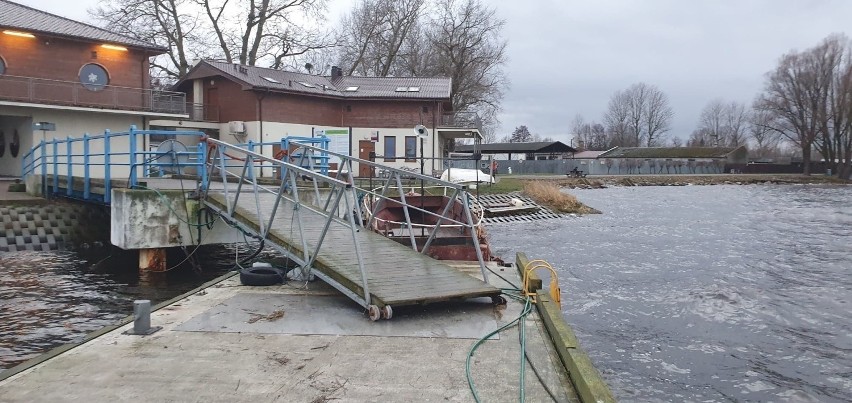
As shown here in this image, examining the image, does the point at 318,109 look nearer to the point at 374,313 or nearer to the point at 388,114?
the point at 388,114

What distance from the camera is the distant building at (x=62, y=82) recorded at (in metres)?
24.6

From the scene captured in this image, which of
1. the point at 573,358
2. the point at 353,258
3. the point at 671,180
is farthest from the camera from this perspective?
the point at 671,180

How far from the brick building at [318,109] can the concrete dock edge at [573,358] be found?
24.3 metres

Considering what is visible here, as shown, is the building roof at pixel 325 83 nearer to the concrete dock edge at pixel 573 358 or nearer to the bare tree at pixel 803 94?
the concrete dock edge at pixel 573 358

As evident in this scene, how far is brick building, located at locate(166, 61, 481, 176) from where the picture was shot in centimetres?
3164

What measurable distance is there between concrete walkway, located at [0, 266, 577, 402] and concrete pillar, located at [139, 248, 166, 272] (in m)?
5.25

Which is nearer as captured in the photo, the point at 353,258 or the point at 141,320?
the point at 141,320

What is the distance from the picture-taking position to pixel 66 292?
36.0 feet

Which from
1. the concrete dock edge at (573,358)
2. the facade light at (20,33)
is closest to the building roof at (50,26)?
the facade light at (20,33)

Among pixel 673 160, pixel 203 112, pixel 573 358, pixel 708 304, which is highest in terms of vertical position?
pixel 203 112

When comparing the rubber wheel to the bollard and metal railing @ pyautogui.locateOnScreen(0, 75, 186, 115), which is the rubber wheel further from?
metal railing @ pyautogui.locateOnScreen(0, 75, 186, 115)

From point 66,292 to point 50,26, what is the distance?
19.8 meters

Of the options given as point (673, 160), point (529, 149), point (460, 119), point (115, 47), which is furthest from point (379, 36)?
point (673, 160)

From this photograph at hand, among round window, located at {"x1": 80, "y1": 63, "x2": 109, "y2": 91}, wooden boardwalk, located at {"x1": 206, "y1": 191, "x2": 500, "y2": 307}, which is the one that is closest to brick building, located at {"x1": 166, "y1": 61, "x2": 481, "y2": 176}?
round window, located at {"x1": 80, "y1": 63, "x2": 109, "y2": 91}
